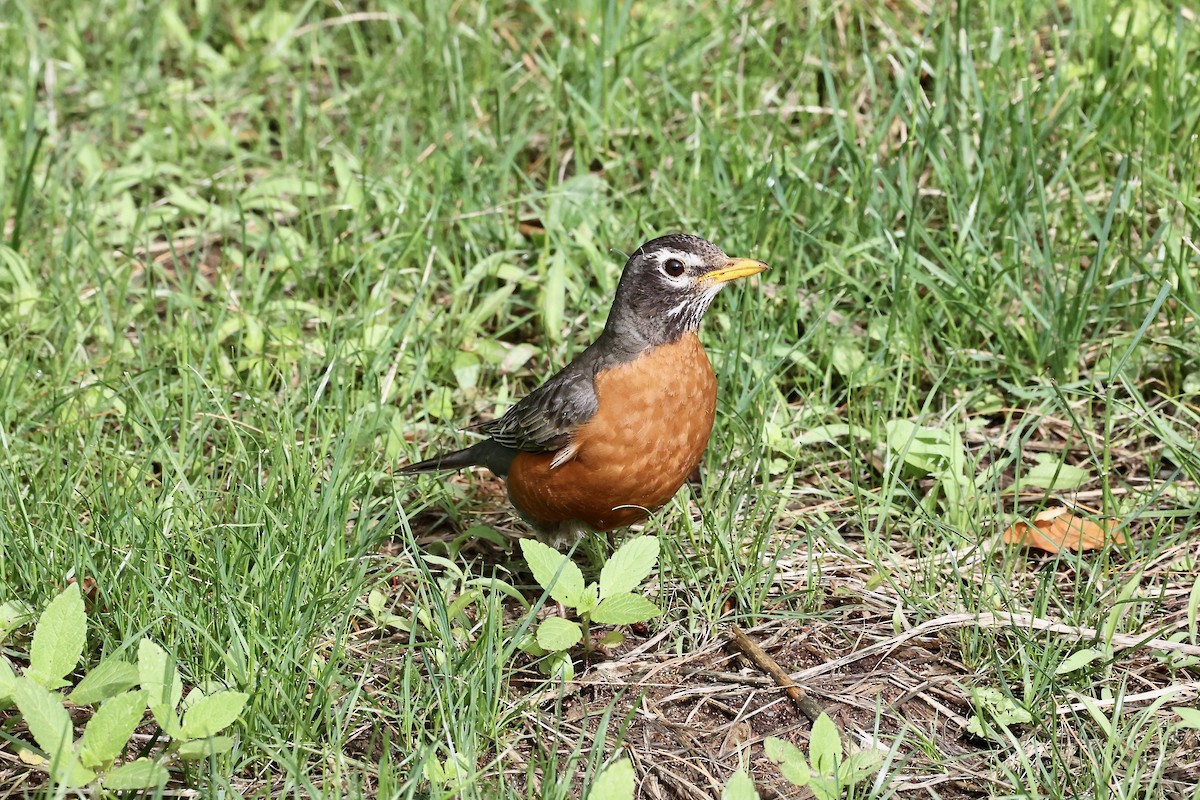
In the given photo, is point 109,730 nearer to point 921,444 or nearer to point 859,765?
point 859,765

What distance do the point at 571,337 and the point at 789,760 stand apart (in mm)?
2178

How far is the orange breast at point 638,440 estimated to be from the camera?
12.5ft

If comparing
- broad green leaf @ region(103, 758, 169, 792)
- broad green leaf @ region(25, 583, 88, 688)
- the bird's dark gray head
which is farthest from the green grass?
the bird's dark gray head

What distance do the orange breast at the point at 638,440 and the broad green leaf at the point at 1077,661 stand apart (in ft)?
3.69

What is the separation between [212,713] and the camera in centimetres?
300

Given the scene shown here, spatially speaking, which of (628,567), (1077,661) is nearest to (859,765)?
(1077,661)

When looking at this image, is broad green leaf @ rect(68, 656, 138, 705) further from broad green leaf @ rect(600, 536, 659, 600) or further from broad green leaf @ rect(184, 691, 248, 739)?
broad green leaf @ rect(600, 536, 659, 600)

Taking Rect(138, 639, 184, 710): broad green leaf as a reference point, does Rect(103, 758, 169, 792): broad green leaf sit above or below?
below

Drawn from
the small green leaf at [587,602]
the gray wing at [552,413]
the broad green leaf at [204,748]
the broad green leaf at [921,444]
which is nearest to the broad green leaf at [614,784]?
the small green leaf at [587,602]

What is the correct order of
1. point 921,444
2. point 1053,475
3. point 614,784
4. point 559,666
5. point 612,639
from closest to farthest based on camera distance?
point 614,784, point 559,666, point 612,639, point 1053,475, point 921,444

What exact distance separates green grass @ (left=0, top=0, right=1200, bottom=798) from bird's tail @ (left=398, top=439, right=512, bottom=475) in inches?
3.8

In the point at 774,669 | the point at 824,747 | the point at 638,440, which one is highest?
the point at 638,440

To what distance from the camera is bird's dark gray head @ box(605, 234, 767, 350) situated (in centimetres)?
396

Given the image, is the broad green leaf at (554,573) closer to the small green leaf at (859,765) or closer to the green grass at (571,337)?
the green grass at (571,337)
